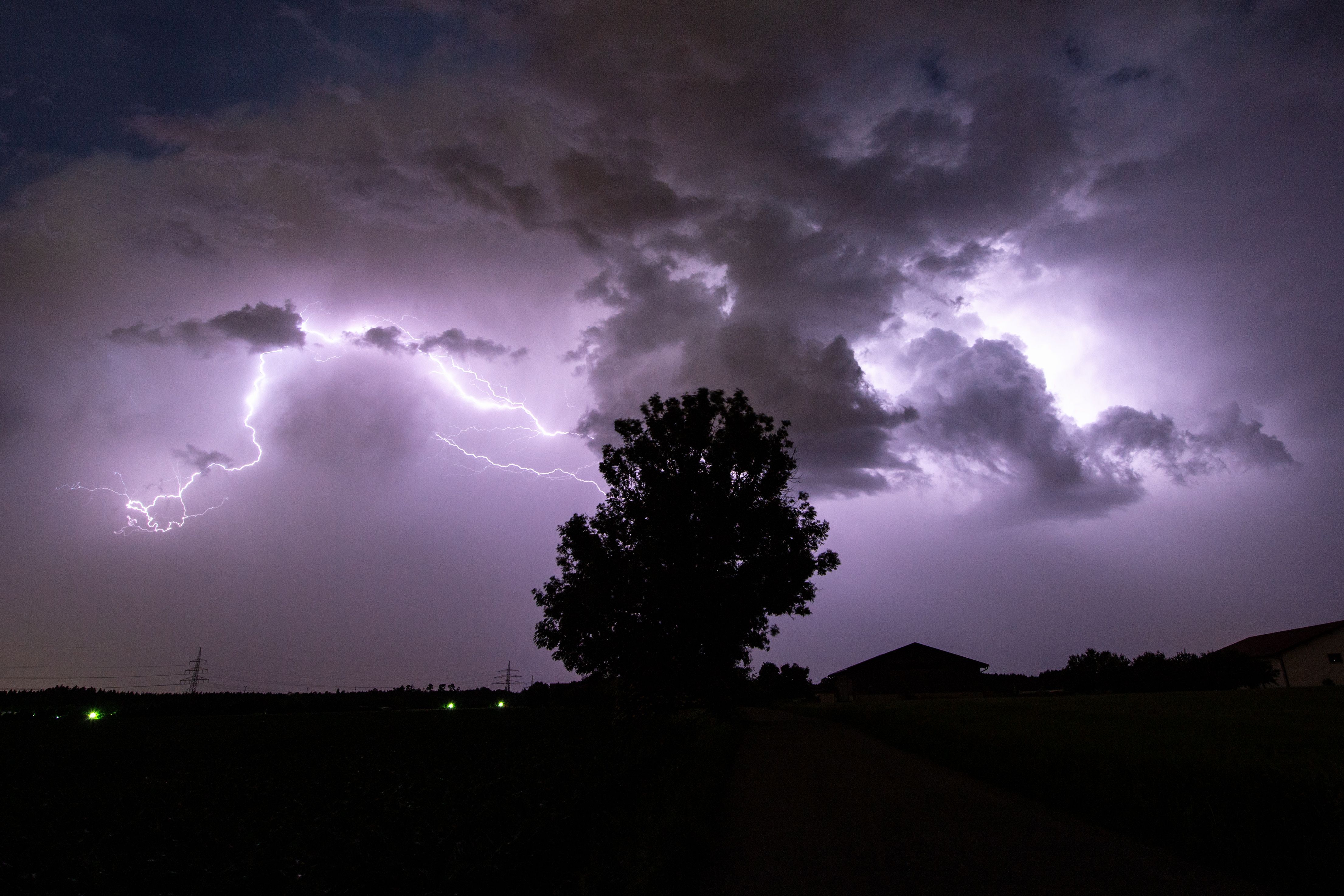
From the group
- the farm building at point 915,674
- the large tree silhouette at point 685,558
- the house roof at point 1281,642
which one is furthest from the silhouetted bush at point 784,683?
the large tree silhouette at point 685,558

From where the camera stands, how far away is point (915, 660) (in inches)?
2739

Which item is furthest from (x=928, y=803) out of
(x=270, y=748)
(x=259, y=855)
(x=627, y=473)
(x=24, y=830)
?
(x=627, y=473)

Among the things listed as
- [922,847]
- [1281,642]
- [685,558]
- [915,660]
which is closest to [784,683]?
[915,660]

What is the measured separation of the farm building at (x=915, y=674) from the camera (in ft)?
219

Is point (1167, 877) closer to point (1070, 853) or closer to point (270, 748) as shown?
point (1070, 853)

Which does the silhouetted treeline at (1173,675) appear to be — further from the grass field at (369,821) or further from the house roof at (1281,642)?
the grass field at (369,821)

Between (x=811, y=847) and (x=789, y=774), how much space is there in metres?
6.29

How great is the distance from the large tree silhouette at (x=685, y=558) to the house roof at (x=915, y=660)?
45337 millimetres

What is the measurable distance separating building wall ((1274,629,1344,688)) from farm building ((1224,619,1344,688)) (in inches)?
1.0

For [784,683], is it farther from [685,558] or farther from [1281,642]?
[685,558]

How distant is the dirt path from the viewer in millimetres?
5219

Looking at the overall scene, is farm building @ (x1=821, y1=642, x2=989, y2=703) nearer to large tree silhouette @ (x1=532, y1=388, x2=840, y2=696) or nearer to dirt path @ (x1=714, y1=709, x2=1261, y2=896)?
large tree silhouette @ (x1=532, y1=388, x2=840, y2=696)

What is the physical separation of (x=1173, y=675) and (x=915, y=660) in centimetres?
2368

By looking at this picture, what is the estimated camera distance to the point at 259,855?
16.7 ft
